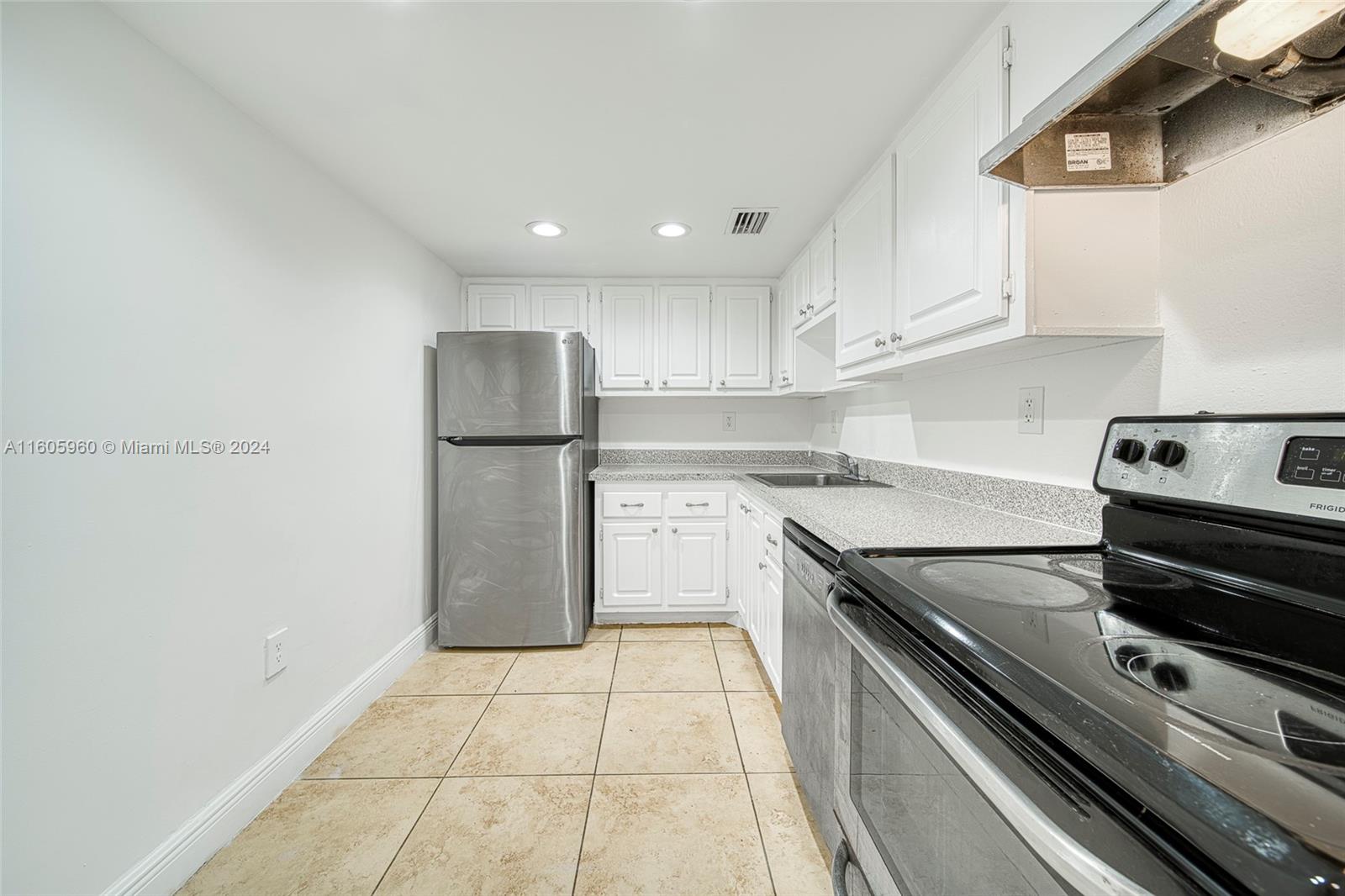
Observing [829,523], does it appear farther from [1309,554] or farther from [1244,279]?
[1244,279]

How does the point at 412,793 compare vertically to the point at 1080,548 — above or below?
below

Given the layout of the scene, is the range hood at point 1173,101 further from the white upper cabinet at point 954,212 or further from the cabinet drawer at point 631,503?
the cabinet drawer at point 631,503

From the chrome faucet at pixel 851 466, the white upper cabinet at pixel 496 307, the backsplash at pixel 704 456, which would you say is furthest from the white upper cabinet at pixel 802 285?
the white upper cabinet at pixel 496 307

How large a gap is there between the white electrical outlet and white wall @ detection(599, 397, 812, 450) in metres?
2.10

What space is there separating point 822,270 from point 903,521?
4.65 feet

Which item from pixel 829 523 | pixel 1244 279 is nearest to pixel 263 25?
pixel 829 523

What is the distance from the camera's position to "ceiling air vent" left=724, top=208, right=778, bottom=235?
88.8 inches

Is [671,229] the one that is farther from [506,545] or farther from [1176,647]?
[1176,647]

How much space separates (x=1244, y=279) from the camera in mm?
928

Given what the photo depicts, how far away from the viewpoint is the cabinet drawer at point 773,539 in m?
1.88

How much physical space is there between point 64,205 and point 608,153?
140 centimetres

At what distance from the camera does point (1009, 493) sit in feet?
4.91

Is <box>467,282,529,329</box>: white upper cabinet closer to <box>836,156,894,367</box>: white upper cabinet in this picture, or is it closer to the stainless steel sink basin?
the stainless steel sink basin

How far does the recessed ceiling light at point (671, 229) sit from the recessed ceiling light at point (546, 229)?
46cm
